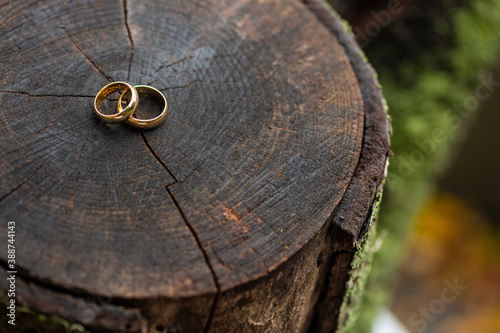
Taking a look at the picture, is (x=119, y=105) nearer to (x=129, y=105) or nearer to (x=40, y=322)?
(x=129, y=105)

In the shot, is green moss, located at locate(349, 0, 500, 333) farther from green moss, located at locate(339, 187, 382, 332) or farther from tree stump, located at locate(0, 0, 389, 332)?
tree stump, located at locate(0, 0, 389, 332)

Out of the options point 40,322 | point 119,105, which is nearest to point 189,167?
point 119,105

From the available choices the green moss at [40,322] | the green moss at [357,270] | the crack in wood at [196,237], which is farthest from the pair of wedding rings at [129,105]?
the green moss at [357,270]

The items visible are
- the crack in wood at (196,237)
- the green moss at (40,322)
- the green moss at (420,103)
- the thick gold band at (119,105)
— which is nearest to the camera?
the green moss at (40,322)

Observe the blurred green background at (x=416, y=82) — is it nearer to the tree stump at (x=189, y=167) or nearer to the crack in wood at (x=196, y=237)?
the tree stump at (x=189, y=167)

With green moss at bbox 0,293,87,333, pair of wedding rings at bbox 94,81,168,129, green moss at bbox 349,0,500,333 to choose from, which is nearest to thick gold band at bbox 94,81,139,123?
pair of wedding rings at bbox 94,81,168,129

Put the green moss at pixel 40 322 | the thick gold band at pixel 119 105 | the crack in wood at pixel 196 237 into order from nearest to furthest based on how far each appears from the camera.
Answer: the green moss at pixel 40 322
the crack in wood at pixel 196 237
the thick gold band at pixel 119 105
